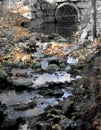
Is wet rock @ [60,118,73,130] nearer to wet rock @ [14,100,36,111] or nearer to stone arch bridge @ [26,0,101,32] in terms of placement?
wet rock @ [14,100,36,111]

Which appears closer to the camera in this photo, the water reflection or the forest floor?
the forest floor

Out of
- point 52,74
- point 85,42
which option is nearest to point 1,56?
point 52,74

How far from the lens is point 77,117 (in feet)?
31.4

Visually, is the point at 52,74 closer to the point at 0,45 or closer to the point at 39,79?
the point at 39,79

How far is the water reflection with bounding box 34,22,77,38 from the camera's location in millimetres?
23297

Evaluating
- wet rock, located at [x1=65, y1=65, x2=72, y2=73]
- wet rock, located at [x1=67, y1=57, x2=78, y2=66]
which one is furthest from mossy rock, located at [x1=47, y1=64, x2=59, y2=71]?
wet rock, located at [x1=67, y1=57, x2=78, y2=66]

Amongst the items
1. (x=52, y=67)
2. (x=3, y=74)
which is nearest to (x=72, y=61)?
(x=52, y=67)

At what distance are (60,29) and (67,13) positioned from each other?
188cm

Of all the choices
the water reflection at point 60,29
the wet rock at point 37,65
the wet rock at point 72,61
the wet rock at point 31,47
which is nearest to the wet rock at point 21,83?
the wet rock at point 37,65

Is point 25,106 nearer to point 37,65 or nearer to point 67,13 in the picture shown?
point 37,65

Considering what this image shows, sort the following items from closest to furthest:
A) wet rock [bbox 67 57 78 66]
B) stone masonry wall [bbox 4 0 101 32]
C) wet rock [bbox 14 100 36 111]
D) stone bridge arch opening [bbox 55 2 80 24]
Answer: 1. wet rock [bbox 14 100 36 111]
2. wet rock [bbox 67 57 78 66]
3. stone masonry wall [bbox 4 0 101 32]
4. stone bridge arch opening [bbox 55 2 80 24]

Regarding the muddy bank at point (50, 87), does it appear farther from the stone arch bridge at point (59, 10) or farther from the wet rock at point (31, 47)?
the stone arch bridge at point (59, 10)

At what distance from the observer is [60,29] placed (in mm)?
24391

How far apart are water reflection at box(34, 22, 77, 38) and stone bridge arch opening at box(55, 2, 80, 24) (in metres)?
0.38
